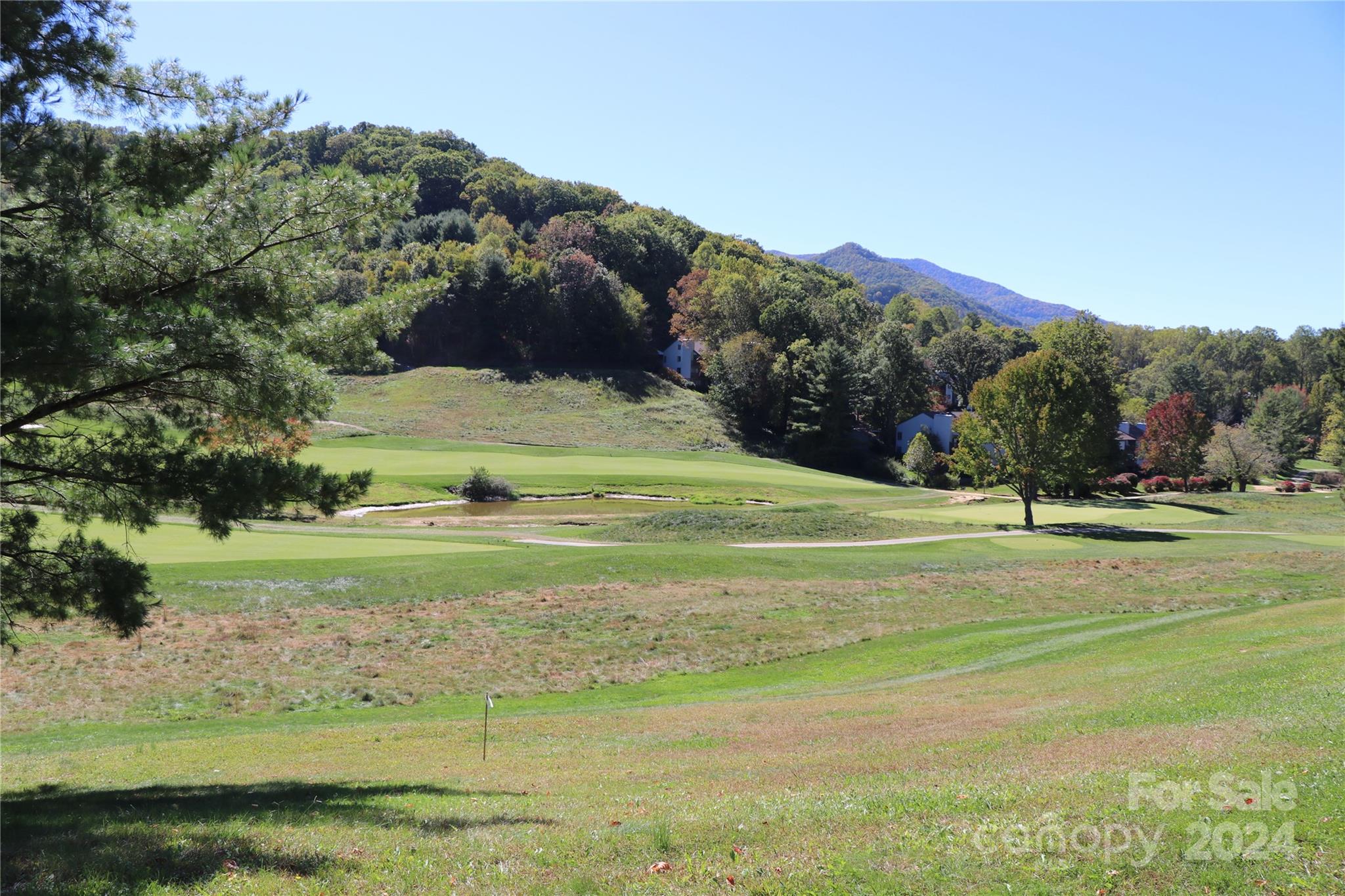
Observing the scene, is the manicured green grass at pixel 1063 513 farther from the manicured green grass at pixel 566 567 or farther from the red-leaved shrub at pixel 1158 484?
the red-leaved shrub at pixel 1158 484

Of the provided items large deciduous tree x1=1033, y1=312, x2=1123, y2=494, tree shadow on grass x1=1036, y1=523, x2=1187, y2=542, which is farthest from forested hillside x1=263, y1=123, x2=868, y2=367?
tree shadow on grass x1=1036, y1=523, x2=1187, y2=542

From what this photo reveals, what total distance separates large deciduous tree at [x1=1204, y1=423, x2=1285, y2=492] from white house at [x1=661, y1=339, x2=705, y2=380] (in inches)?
2308

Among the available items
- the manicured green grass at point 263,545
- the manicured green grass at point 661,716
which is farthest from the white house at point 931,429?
the manicured green grass at point 263,545

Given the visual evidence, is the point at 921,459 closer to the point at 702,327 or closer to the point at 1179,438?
the point at 1179,438

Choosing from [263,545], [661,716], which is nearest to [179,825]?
[661,716]

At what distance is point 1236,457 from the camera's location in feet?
263

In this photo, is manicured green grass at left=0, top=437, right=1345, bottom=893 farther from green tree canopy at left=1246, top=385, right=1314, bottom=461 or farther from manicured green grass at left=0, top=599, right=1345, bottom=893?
green tree canopy at left=1246, top=385, right=1314, bottom=461

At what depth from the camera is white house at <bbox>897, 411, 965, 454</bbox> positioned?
288ft

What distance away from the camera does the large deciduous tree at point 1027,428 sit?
166ft

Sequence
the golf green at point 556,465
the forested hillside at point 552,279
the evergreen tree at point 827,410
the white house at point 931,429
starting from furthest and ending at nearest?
the forested hillside at point 552,279, the white house at point 931,429, the evergreen tree at point 827,410, the golf green at point 556,465

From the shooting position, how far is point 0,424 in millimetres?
9586

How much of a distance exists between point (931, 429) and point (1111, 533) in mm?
45018

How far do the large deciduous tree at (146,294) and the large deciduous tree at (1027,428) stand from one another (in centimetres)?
4609

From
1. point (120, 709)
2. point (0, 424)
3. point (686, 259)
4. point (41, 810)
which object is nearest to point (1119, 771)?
point (41, 810)
